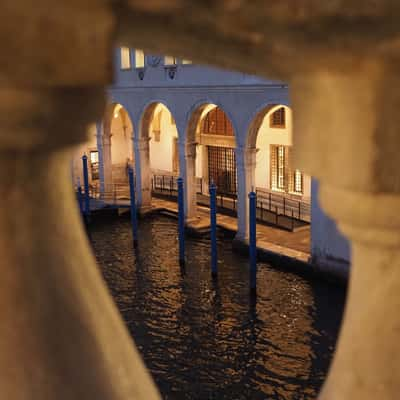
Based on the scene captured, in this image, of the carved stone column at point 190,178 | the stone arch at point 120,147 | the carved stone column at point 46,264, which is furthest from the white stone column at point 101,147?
the carved stone column at point 46,264

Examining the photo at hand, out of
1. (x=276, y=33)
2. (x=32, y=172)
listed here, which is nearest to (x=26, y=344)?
(x=32, y=172)

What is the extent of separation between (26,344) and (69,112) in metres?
0.45

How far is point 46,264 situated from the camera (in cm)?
110

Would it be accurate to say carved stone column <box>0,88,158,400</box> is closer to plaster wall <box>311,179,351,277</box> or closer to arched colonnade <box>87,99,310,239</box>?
plaster wall <box>311,179,351,277</box>

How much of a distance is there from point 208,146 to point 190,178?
5.17 m

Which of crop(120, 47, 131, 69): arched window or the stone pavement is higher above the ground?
crop(120, 47, 131, 69): arched window

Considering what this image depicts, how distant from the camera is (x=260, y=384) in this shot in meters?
7.86

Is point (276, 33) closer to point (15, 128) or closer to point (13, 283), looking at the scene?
point (15, 128)

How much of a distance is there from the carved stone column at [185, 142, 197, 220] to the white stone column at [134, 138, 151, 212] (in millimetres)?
2436

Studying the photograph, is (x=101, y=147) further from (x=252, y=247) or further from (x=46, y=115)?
(x=46, y=115)

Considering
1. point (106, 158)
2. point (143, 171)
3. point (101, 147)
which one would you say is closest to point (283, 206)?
point (143, 171)

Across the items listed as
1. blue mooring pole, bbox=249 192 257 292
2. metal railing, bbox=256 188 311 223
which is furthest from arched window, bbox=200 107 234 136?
blue mooring pole, bbox=249 192 257 292

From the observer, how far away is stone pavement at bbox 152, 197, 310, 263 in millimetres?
13180

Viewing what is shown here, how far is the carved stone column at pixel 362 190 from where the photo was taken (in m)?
1.32
